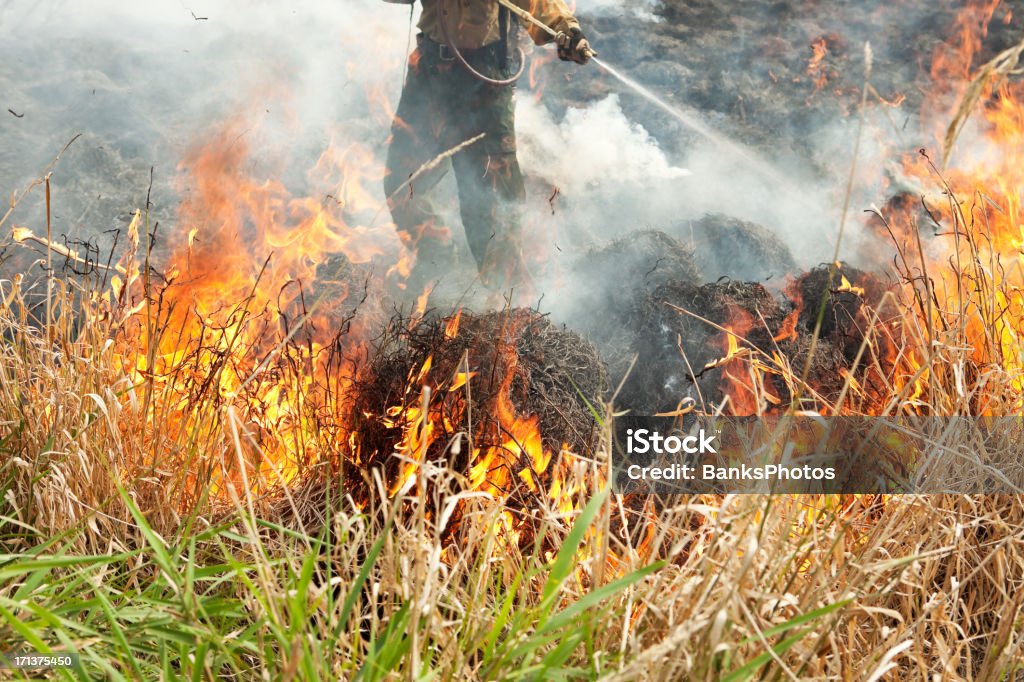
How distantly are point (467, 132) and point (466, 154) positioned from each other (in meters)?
0.11

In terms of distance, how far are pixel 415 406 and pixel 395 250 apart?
2509 millimetres

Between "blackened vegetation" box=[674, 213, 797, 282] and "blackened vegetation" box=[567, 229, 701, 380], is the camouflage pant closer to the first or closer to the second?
"blackened vegetation" box=[567, 229, 701, 380]

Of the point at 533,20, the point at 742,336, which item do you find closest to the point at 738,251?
the point at 742,336

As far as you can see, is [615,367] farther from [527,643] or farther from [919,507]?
[527,643]

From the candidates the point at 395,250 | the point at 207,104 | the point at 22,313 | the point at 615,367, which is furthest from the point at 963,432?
the point at 207,104

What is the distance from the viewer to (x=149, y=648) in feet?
4.50

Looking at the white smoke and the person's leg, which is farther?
the white smoke

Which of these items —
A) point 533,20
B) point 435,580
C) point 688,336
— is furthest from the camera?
point 533,20

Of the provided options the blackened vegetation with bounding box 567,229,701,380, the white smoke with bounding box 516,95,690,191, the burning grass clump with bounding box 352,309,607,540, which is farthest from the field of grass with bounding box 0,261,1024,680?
the white smoke with bounding box 516,95,690,191

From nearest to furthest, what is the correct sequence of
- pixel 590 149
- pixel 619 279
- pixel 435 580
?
pixel 435 580
pixel 619 279
pixel 590 149

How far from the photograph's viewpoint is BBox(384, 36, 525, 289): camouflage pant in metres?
4.29

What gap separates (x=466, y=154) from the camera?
443cm

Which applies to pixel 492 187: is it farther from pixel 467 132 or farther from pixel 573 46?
pixel 573 46

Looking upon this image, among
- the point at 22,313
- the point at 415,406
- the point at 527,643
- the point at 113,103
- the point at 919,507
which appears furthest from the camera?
the point at 113,103
